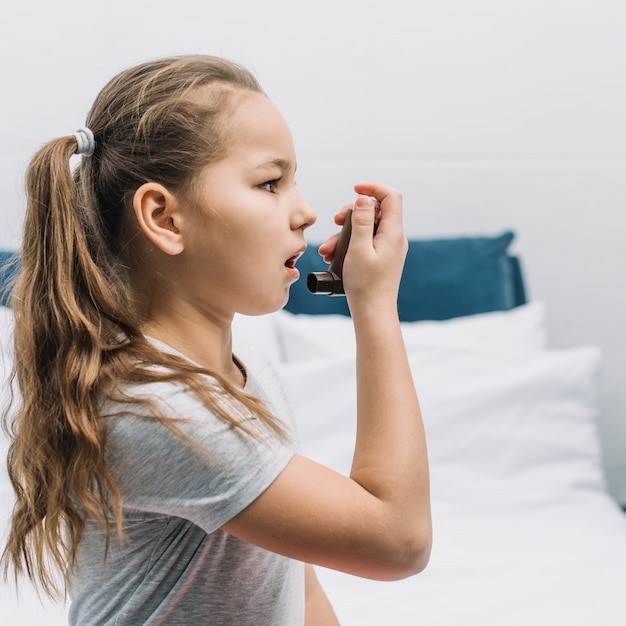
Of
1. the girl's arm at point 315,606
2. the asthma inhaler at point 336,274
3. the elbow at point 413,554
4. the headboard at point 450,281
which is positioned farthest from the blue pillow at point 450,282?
the elbow at point 413,554

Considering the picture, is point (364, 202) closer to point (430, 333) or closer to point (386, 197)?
point (386, 197)

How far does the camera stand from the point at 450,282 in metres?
1.89

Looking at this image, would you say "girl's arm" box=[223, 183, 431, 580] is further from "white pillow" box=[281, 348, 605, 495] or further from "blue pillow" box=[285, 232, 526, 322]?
"blue pillow" box=[285, 232, 526, 322]

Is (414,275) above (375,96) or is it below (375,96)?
below

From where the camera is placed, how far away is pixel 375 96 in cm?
195

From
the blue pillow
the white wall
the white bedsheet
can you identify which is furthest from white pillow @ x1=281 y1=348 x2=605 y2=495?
the white wall

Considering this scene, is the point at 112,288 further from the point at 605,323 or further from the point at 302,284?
the point at 605,323

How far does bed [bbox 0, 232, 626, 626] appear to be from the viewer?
129 cm

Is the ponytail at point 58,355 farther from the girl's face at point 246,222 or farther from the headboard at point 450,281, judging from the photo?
the headboard at point 450,281

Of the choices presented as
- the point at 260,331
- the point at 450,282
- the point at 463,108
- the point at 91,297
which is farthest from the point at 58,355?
the point at 463,108

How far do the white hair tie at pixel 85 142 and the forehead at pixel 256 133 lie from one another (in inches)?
5.5

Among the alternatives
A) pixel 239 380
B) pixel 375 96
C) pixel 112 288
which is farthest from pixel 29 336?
pixel 375 96

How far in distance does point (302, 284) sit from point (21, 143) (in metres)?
0.64

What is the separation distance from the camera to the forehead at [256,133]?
2.67ft
